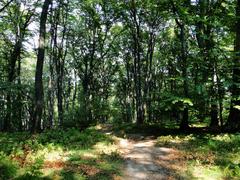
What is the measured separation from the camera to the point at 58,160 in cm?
1114

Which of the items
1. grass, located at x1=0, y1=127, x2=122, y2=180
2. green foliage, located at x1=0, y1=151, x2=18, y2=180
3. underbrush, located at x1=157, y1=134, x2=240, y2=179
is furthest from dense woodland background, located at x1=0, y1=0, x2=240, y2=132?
green foliage, located at x1=0, y1=151, x2=18, y2=180

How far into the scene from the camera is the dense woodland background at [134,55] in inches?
617

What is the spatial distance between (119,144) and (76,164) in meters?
5.14

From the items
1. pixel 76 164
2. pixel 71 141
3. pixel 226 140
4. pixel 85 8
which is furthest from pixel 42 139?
pixel 85 8

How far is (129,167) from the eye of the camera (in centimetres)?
1082

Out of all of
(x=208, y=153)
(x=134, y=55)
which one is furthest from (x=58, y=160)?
(x=134, y=55)

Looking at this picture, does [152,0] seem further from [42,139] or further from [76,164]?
[76,164]

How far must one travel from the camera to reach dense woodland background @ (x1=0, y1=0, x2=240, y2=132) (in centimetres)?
1567

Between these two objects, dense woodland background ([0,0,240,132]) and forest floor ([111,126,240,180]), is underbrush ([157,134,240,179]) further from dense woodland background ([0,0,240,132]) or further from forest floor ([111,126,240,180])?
dense woodland background ([0,0,240,132])

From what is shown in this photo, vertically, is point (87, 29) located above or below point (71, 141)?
above

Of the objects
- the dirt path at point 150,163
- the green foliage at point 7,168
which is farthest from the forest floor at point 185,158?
the green foliage at point 7,168

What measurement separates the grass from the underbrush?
2.86 meters

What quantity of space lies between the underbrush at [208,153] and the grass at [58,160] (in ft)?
9.39

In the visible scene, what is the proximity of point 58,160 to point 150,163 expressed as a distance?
3631 millimetres
